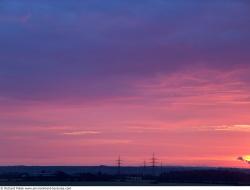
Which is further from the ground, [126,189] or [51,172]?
[51,172]

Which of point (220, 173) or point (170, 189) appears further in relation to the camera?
point (220, 173)

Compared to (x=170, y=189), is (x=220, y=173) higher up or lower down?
higher up

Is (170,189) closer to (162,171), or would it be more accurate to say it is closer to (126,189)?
(126,189)

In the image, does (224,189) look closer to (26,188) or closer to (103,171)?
(26,188)

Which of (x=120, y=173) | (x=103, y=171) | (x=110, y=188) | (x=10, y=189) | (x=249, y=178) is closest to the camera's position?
(x=10, y=189)

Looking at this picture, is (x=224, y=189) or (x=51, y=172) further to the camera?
(x=51, y=172)

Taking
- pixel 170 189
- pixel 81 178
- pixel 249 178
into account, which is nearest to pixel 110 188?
pixel 170 189

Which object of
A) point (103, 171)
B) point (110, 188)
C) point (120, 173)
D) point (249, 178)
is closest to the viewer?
point (110, 188)

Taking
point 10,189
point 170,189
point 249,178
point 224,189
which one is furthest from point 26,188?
point 249,178

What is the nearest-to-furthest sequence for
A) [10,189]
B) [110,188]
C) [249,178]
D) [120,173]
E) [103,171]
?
1. [10,189]
2. [110,188]
3. [249,178]
4. [120,173]
5. [103,171]
